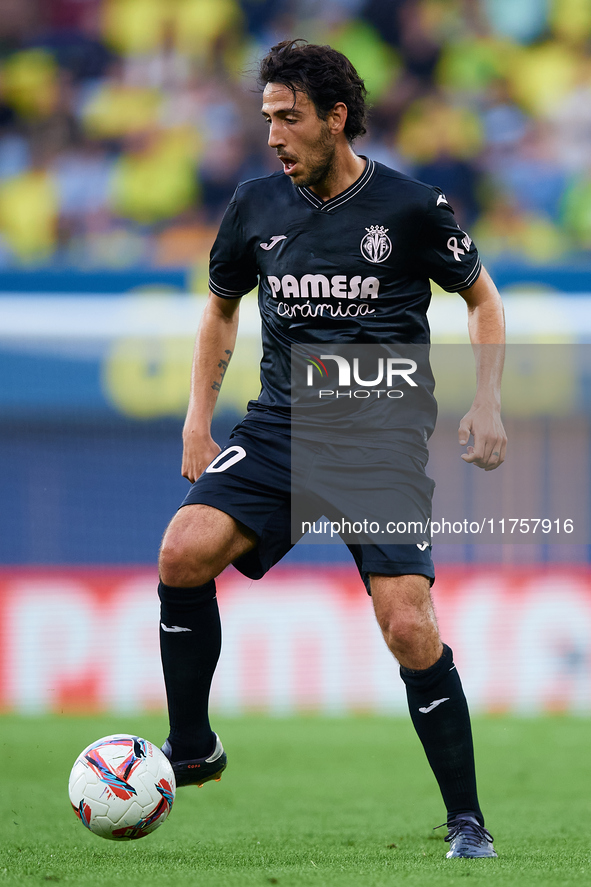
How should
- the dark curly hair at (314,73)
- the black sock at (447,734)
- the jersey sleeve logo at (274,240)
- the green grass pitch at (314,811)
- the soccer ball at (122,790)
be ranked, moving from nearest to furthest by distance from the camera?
the green grass pitch at (314,811)
the soccer ball at (122,790)
the black sock at (447,734)
the dark curly hair at (314,73)
the jersey sleeve logo at (274,240)

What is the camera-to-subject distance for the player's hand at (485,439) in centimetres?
331

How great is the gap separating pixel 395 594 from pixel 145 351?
5.28 meters

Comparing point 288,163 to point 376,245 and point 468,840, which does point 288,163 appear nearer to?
point 376,245

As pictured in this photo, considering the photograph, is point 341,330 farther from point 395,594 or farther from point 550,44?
point 550,44

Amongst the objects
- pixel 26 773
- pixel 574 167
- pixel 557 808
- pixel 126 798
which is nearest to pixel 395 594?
pixel 126 798

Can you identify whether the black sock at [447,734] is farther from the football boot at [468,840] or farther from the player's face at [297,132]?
the player's face at [297,132]

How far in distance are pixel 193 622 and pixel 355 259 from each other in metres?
1.19

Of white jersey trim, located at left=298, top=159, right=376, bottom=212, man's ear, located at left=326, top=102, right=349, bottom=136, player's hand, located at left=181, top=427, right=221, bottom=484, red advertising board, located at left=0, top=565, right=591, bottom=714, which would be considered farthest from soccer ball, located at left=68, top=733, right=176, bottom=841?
red advertising board, located at left=0, top=565, right=591, bottom=714

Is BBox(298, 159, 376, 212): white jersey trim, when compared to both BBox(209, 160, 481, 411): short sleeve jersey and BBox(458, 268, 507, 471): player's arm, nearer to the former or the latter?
BBox(209, 160, 481, 411): short sleeve jersey

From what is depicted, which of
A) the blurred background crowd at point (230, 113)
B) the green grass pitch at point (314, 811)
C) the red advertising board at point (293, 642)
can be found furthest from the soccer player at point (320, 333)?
the blurred background crowd at point (230, 113)

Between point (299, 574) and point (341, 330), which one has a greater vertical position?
point (341, 330)

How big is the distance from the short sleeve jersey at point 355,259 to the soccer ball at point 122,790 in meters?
1.12

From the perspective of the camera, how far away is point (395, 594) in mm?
3160

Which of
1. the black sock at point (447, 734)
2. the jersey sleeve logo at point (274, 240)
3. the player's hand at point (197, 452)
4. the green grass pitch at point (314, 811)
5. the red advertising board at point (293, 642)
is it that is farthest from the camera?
the red advertising board at point (293, 642)
